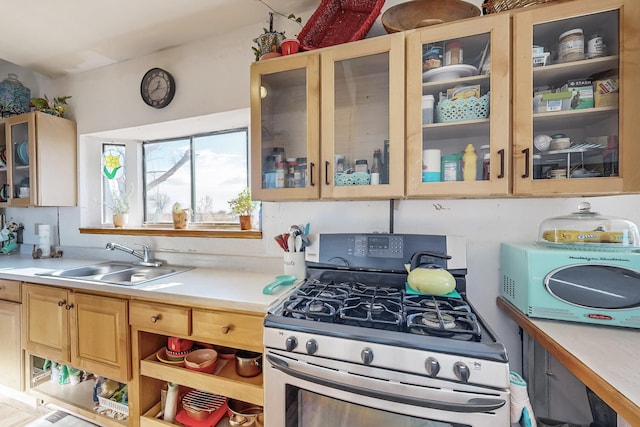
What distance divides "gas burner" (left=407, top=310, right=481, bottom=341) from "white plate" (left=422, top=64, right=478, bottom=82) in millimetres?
927

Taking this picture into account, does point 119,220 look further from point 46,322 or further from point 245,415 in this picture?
point 245,415

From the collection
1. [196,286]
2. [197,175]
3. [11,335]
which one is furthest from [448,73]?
[11,335]

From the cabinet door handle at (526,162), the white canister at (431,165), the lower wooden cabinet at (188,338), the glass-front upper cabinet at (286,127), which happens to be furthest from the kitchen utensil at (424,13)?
the lower wooden cabinet at (188,338)

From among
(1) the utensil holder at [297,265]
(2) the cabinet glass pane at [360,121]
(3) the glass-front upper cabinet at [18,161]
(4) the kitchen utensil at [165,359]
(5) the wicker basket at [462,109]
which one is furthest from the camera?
(3) the glass-front upper cabinet at [18,161]

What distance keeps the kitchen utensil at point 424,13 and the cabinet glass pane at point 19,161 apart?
283cm

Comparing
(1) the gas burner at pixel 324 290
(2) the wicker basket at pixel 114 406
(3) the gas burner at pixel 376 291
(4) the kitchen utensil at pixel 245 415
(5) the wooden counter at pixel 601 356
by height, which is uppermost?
(1) the gas burner at pixel 324 290

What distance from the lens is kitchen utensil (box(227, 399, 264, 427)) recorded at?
1247 millimetres

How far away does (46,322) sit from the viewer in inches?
61.5

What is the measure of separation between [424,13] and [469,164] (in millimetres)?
770

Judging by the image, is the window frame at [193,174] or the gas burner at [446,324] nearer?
the gas burner at [446,324]

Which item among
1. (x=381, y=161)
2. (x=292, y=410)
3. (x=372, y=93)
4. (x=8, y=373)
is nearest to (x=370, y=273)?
(x=381, y=161)

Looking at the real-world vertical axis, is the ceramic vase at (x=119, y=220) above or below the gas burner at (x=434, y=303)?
Answer: above

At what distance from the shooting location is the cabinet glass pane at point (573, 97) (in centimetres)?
96

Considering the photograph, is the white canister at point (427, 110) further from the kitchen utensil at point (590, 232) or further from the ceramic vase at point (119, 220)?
the ceramic vase at point (119, 220)
